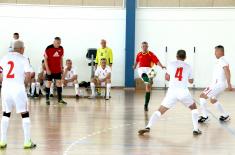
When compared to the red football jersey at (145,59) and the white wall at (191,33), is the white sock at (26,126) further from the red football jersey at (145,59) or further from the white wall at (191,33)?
the white wall at (191,33)

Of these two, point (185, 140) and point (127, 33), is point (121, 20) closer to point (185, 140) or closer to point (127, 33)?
point (127, 33)

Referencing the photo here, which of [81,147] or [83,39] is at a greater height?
[83,39]

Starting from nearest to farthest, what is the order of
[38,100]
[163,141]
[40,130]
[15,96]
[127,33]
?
[15,96] < [163,141] < [40,130] < [38,100] < [127,33]

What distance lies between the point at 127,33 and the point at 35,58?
179 inches

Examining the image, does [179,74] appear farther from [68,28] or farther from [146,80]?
[68,28]

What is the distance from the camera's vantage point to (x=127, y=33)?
24516 mm

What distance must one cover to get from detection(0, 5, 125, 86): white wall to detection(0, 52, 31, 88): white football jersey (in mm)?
16219

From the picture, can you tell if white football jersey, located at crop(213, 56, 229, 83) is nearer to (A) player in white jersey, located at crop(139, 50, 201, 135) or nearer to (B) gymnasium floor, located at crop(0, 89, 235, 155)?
(B) gymnasium floor, located at crop(0, 89, 235, 155)

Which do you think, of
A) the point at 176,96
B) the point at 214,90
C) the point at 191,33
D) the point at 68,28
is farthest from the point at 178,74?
the point at 68,28

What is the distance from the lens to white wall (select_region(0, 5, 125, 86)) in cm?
2467

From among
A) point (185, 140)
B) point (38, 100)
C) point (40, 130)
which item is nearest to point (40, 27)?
point (38, 100)

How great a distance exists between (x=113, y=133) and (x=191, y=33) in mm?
15132

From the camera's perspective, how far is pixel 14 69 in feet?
27.4

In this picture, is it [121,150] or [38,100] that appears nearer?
[121,150]
